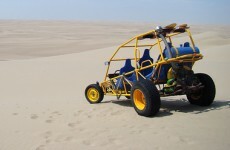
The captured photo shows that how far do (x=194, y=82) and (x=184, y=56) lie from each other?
2.61 feet

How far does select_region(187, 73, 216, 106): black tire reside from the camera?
24.1 feet

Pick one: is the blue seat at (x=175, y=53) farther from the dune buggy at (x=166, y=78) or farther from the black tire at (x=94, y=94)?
the black tire at (x=94, y=94)

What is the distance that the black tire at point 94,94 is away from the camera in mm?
8741

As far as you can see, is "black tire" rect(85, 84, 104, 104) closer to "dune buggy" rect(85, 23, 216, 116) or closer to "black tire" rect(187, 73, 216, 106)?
"dune buggy" rect(85, 23, 216, 116)

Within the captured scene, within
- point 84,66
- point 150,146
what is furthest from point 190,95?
point 84,66

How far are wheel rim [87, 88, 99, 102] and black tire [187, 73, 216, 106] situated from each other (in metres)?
2.61

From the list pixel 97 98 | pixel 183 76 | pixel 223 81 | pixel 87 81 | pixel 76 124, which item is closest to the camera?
pixel 76 124

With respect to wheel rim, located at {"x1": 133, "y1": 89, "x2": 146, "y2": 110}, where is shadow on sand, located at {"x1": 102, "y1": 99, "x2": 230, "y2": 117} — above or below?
below

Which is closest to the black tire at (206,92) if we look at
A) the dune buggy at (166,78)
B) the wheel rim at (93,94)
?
the dune buggy at (166,78)

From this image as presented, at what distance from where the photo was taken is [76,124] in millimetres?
6301

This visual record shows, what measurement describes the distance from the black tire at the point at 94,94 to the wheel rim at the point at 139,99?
194 centimetres

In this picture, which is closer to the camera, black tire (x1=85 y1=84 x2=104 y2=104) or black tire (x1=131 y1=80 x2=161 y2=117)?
black tire (x1=131 y1=80 x2=161 y2=117)

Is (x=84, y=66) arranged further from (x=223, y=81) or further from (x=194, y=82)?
(x=194, y=82)

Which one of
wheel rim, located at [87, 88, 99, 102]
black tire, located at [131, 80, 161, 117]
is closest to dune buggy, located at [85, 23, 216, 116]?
black tire, located at [131, 80, 161, 117]
